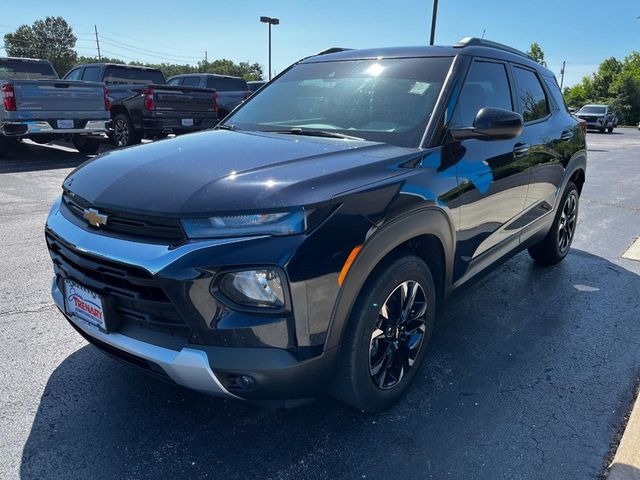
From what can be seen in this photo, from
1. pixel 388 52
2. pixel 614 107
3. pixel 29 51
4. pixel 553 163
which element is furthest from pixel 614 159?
pixel 29 51

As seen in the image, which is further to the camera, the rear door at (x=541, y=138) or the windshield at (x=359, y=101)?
the rear door at (x=541, y=138)

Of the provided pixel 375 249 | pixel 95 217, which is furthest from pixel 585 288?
pixel 95 217

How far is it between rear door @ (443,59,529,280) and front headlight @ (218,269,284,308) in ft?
4.20

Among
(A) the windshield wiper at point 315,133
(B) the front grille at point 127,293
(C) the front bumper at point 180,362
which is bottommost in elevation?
(C) the front bumper at point 180,362

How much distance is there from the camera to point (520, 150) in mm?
3508

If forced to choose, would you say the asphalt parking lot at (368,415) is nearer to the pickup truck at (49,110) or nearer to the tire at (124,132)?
the pickup truck at (49,110)

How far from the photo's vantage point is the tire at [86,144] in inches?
463

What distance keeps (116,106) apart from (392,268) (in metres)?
11.2

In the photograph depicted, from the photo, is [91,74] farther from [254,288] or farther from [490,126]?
[254,288]

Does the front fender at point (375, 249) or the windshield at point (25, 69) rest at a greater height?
the windshield at point (25, 69)

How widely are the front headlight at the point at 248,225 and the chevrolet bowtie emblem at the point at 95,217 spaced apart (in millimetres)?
462

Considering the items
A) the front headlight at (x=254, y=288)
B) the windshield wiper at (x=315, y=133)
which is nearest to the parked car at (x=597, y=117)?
the windshield wiper at (x=315, y=133)

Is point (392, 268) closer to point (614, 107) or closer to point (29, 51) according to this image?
point (614, 107)

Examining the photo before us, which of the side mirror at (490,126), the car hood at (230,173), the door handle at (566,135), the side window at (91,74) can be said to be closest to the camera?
the car hood at (230,173)
